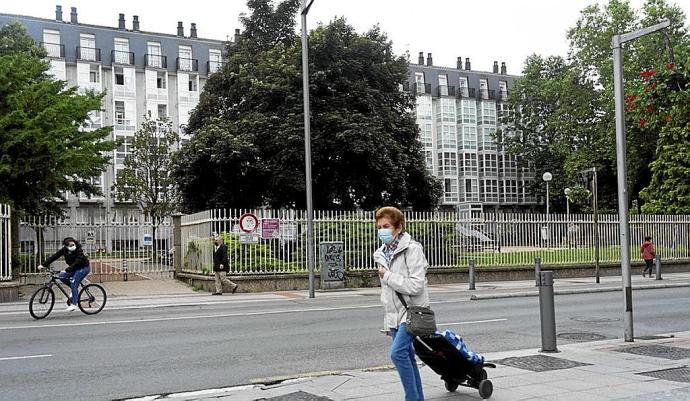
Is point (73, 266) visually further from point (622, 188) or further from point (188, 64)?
point (188, 64)

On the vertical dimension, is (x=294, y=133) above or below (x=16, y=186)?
above

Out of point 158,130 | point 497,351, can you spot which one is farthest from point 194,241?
point 158,130

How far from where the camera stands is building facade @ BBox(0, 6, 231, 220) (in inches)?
2432

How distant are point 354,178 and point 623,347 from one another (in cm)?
2230

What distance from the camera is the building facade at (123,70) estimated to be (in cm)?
6178

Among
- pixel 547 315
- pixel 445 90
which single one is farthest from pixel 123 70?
pixel 547 315

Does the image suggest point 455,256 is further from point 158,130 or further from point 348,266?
point 158,130

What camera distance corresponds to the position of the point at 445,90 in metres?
81.3

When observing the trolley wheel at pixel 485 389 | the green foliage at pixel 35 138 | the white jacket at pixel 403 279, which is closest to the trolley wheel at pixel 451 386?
the trolley wheel at pixel 485 389

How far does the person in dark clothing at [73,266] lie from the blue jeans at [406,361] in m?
11.4

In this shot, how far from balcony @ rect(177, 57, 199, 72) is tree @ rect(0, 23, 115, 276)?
4422 cm

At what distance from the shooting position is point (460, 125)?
263 ft

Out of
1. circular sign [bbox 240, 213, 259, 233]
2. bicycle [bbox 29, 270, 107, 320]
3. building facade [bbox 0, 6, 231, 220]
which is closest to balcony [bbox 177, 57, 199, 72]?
building facade [bbox 0, 6, 231, 220]

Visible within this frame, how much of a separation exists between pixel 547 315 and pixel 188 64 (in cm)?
6256
